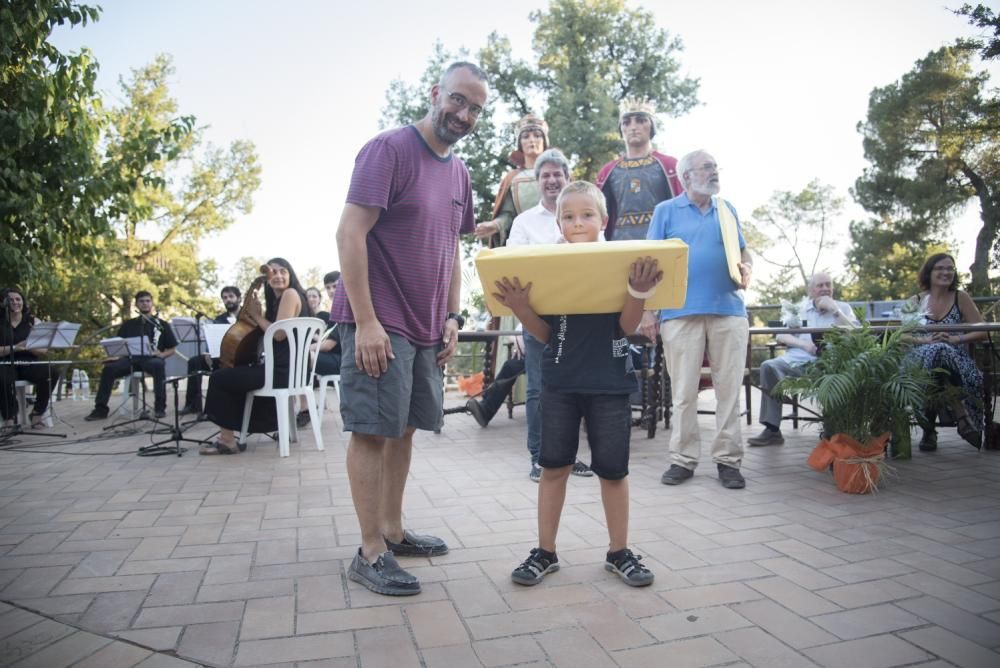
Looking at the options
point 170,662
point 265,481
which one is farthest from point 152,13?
point 170,662

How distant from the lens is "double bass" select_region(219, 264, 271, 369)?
5043mm

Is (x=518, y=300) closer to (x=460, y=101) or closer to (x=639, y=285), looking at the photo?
(x=639, y=285)

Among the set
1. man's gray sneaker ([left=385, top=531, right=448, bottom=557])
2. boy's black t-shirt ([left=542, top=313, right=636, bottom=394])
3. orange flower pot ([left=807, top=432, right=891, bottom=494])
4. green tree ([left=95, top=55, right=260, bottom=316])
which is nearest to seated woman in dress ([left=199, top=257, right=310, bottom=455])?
man's gray sneaker ([left=385, top=531, right=448, bottom=557])

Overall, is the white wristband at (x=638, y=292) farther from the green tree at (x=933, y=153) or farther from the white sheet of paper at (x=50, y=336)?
the green tree at (x=933, y=153)

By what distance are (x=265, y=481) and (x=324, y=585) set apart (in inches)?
76.1

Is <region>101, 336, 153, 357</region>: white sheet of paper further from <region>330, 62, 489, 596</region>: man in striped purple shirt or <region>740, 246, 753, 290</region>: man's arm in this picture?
<region>740, 246, 753, 290</region>: man's arm

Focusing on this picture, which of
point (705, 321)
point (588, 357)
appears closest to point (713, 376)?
point (705, 321)

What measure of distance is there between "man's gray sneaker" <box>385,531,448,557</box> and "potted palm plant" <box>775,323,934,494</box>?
7.36 feet

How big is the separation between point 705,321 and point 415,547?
2158 millimetres

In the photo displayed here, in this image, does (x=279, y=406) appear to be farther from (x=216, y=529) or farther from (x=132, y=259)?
(x=132, y=259)

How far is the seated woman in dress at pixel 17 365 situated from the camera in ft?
21.4

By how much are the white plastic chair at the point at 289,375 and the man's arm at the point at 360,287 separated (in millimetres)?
2864

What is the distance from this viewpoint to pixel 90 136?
18.8 feet

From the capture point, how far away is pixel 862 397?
352cm
